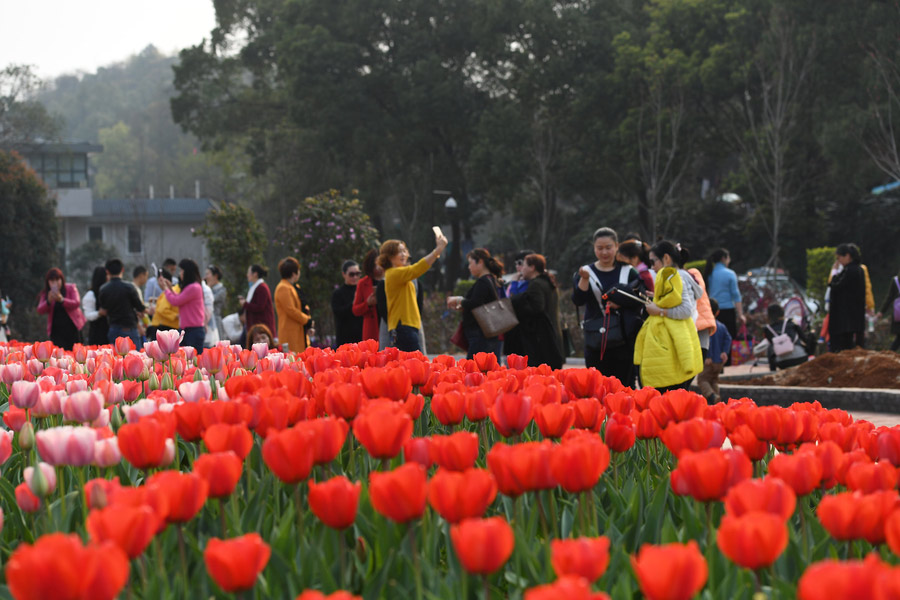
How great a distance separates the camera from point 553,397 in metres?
2.77

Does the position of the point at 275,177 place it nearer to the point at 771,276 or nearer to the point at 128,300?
the point at 771,276

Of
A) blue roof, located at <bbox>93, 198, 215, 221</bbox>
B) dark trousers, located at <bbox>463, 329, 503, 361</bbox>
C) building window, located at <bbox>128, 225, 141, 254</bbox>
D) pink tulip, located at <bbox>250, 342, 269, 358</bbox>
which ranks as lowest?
dark trousers, located at <bbox>463, 329, 503, 361</bbox>

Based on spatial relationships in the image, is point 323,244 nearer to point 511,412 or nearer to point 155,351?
point 155,351

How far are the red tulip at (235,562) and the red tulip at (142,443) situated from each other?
0.61 m

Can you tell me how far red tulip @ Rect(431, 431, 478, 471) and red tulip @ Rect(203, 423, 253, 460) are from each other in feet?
1.35

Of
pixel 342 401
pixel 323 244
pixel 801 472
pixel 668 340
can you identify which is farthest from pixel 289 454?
pixel 323 244

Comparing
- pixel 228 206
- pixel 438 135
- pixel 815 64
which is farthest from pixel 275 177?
pixel 815 64

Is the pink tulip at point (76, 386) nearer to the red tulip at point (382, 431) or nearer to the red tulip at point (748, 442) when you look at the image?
the red tulip at point (382, 431)

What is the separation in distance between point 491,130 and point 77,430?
34851 millimetres

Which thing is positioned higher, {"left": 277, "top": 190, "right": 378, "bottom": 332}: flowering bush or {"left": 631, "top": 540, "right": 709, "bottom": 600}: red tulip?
{"left": 277, "top": 190, "right": 378, "bottom": 332}: flowering bush

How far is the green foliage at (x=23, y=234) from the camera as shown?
3155 centimetres

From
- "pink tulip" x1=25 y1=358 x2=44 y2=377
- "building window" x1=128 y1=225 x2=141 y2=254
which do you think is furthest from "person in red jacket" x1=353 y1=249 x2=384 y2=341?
"building window" x1=128 y1=225 x2=141 y2=254

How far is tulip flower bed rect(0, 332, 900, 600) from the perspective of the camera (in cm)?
141

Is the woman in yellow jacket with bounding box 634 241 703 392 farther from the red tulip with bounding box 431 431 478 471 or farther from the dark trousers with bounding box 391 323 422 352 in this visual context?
the red tulip with bounding box 431 431 478 471
